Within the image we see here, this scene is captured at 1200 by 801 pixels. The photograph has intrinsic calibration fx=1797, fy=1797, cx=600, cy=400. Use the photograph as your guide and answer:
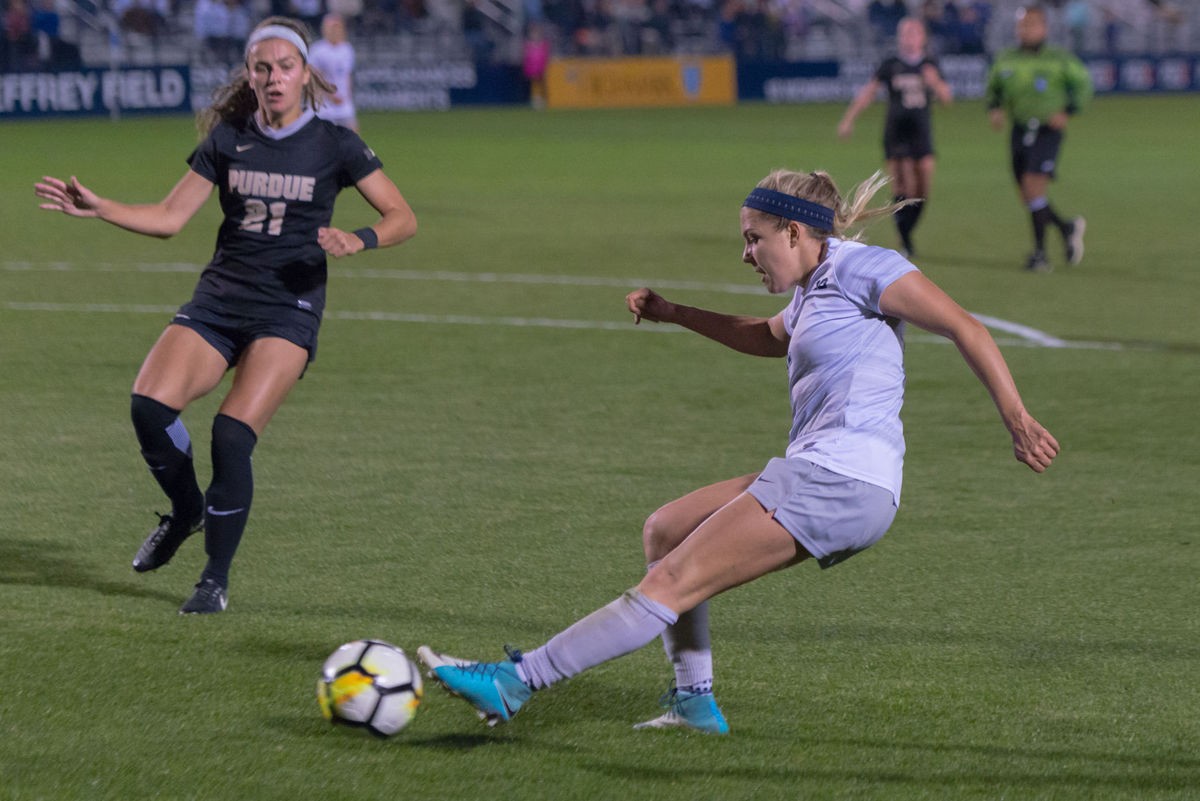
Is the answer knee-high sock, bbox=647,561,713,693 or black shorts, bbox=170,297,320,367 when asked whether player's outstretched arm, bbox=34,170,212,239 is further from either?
knee-high sock, bbox=647,561,713,693

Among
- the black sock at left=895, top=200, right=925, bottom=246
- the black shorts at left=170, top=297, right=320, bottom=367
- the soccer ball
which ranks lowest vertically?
the soccer ball

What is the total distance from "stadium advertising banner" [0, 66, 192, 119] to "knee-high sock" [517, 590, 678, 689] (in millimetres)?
33732

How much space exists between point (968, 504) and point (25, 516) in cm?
431

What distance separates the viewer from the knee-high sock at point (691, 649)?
530cm

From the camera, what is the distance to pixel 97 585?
22.7 ft

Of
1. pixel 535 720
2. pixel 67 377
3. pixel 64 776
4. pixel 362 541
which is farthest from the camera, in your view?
pixel 67 377

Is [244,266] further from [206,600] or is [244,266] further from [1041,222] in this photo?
[1041,222]

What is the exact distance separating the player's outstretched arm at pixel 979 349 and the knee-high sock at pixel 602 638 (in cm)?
106

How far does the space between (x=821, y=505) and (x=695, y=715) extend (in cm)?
82

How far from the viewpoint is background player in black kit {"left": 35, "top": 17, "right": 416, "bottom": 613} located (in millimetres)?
6633

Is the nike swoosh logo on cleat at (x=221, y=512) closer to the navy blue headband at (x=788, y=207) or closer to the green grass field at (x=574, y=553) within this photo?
the green grass field at (x=574, y=553)

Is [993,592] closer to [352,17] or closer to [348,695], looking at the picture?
[348,695]

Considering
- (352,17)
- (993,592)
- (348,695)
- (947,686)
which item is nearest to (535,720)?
(348,695)

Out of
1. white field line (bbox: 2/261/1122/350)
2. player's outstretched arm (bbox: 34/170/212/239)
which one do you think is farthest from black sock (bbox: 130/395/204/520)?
white field line (bbox: 2/261/1122/350)
